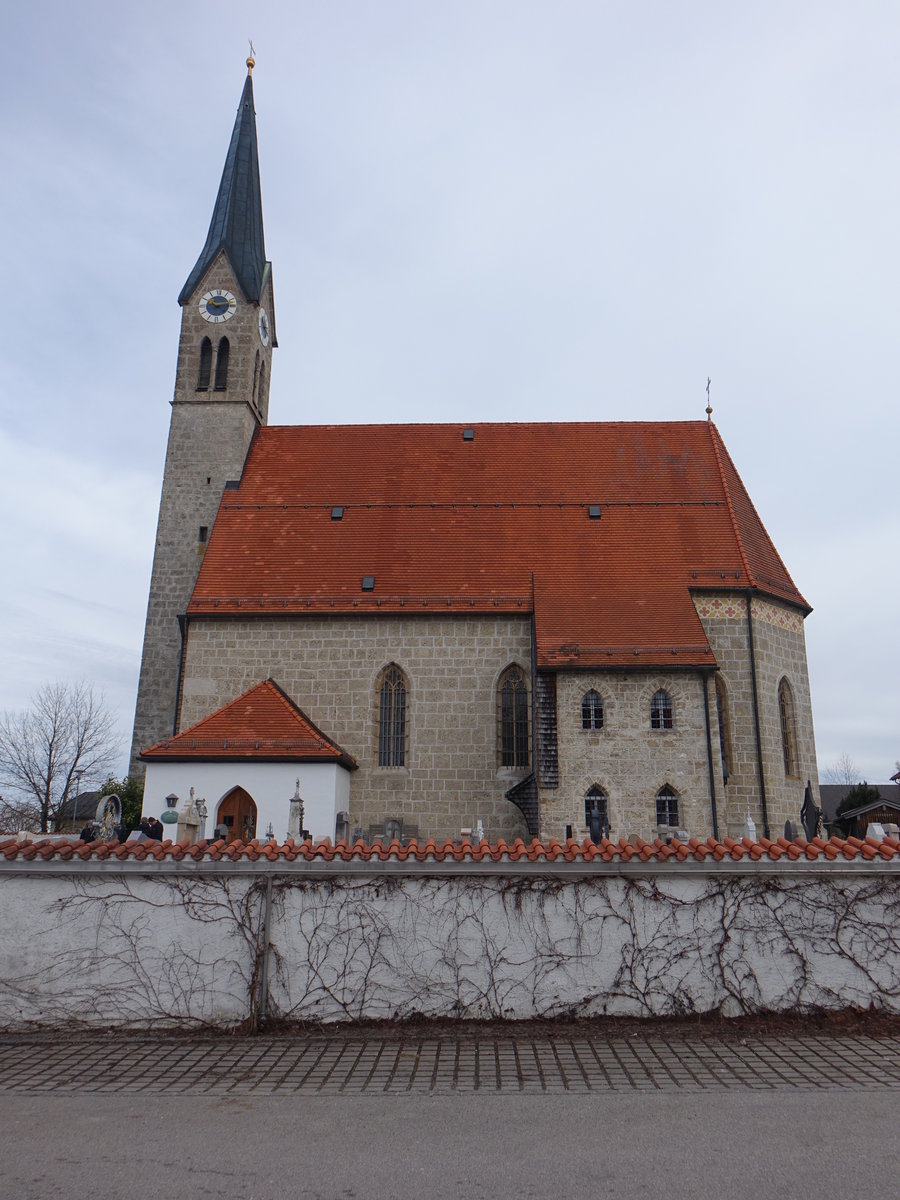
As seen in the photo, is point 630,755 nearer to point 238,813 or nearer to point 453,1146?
point 238,813

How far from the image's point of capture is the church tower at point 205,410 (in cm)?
2283

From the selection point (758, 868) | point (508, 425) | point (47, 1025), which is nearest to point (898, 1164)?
point (758, 868)

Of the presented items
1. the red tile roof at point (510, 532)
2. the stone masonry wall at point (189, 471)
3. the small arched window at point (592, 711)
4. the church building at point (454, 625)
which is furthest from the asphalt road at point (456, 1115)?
the stone masonry wall at point (189, 471)

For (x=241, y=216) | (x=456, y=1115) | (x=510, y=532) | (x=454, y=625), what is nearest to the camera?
(x=456, y=1115)

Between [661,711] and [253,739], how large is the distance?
319 inches

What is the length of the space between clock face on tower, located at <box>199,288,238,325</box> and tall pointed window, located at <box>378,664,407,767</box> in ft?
39.0

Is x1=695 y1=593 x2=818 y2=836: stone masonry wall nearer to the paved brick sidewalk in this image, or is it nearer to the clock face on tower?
the paved brick sidewalk

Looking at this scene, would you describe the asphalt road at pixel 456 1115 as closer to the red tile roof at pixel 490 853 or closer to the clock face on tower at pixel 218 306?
the red tile roof at pixel 490 853

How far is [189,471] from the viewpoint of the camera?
24.6 m

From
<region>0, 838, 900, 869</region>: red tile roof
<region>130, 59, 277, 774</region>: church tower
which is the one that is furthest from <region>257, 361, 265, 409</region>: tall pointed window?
<region>0, 838, 900, 869</region>: red tile roof

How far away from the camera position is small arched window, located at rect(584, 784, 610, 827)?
59.0 feet

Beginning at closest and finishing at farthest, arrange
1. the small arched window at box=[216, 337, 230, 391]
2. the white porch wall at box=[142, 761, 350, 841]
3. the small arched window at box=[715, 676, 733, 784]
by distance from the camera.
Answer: the white porch wall at box=[142, 761, 350, 841], the small arched window at box=[715, 676, 733, 784], the small arched window at box=[216, 337, 230, 391]

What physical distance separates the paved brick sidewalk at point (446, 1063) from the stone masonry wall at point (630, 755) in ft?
28.7

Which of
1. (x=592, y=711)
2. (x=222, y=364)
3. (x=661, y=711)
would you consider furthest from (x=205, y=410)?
(x=661, y=711)
